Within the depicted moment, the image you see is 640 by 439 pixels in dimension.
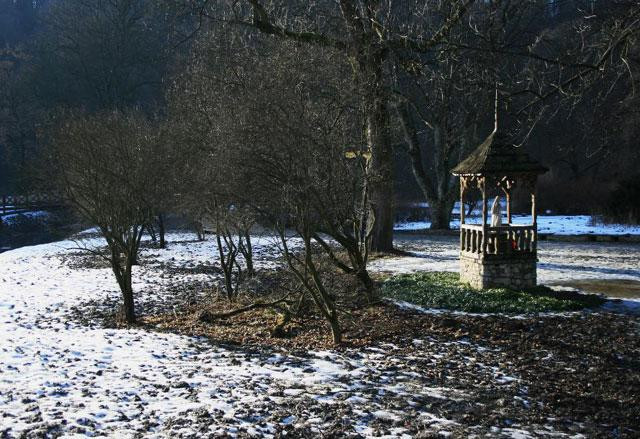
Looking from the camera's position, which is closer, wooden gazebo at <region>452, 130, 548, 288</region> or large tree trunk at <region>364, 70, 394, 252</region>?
wooden gazebo at <region>452, 130, 548, 288</region>

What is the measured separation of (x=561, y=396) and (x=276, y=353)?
141 inches

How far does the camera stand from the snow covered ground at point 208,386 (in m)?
5.77

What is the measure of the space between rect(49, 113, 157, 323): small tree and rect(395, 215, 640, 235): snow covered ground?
15.4m

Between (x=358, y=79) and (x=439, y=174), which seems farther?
(x=439, y=174)

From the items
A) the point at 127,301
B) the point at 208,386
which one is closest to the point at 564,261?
the point at 127,301

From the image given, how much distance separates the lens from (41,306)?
503 inches

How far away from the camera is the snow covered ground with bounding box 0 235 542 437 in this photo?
5773mm

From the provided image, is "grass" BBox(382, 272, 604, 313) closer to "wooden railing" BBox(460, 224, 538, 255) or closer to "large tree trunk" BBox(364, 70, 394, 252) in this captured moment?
"wooden railing" BBox(460, 224, 538, 255)

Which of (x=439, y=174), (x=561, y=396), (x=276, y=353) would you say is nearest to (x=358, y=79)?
(x=276, y=353)

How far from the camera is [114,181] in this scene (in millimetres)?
11914

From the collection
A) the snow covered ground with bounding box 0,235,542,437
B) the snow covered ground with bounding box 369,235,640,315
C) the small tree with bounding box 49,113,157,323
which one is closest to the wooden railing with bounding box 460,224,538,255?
the snow covered ground with bounding box 369,235,640,315

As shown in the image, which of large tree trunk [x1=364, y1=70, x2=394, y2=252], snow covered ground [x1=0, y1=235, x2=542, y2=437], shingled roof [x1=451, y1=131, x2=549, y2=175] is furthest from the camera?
large tree trunk [x1=364, y1=70, x2=394, y2=252]

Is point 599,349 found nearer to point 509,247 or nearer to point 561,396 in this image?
point 561,396

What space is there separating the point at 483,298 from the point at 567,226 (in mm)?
14866
